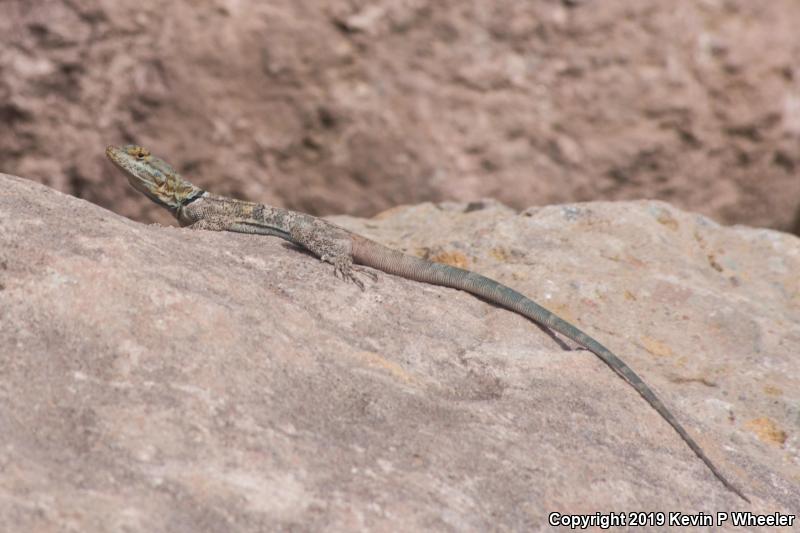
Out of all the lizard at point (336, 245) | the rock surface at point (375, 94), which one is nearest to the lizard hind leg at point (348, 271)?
the lizard at point (336, 245)

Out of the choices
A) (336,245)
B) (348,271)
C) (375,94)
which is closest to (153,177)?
(336,245)

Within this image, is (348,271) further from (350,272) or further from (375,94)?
(375,94)

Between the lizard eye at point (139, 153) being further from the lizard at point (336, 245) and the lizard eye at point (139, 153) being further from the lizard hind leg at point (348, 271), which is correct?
the lizard hind leg at point (348, 271)

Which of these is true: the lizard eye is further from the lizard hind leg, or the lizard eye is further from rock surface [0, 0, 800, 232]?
rock surface [0, 0, 800, 232]

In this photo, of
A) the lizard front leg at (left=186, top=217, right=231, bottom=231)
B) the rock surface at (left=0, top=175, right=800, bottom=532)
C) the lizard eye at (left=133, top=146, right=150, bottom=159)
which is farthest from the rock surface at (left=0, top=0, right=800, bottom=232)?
the rock surface at (left=0, top=175, right=800, bottom=532)

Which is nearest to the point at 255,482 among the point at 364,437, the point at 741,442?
the point at 364,437

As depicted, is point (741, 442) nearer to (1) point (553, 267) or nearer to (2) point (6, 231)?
(1) point (553, 267)

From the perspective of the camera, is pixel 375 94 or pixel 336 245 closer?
pixel 336 245
